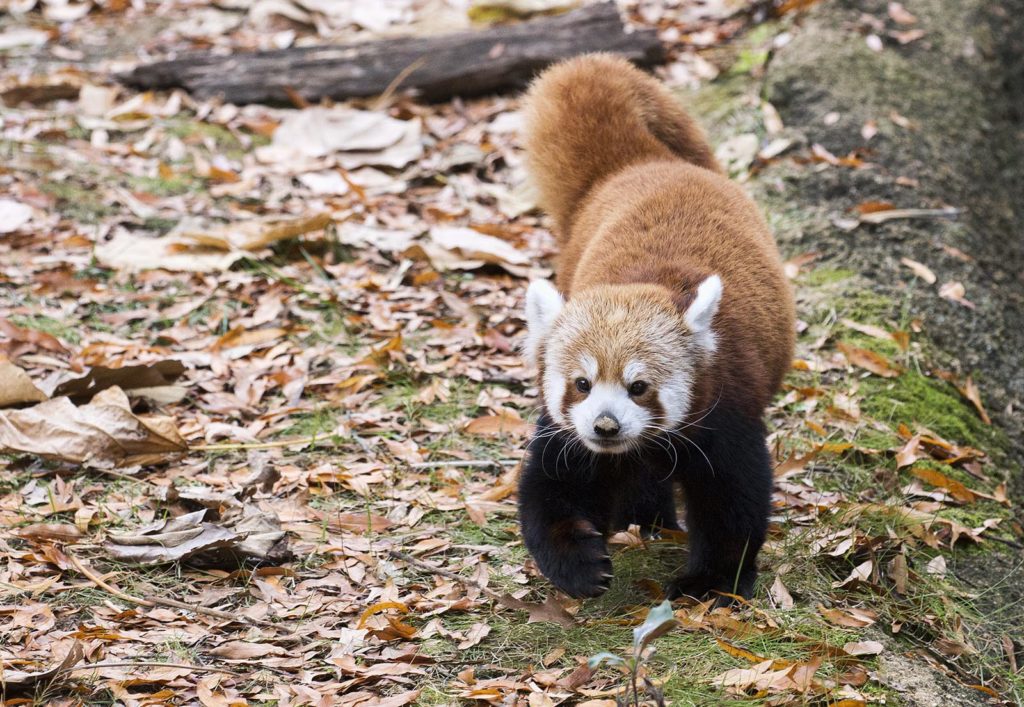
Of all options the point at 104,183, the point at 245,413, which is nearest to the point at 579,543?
the point at 245,413

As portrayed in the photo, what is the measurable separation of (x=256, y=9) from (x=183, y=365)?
5.60 m

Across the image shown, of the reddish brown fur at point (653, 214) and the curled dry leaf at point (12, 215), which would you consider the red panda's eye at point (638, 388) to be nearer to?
the reddish brown fur at point (653, 214)

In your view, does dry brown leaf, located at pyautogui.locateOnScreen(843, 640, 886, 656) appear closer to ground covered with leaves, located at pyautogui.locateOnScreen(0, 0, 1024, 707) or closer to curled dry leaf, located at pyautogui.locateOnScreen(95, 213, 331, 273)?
ground covered with leaves, located at pyautogui.locateOnScreen(0, 0, 1024, 707)

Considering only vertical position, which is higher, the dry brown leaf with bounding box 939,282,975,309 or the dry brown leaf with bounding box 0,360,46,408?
the dry brown leaf with bounding box 0,360,46,408

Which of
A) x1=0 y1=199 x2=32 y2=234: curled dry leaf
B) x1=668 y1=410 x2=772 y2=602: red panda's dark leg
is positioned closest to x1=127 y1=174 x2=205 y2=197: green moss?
x1=0 y1=199 x2=32 y2=234: curled dry leaf

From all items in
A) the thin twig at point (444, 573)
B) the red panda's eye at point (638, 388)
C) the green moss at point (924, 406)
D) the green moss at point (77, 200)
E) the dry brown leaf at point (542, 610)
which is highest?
the red panda's eye at point (638, 388)

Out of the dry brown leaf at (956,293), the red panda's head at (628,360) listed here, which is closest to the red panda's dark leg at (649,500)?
the red panda's head at (628,360)

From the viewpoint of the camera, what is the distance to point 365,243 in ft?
21.1

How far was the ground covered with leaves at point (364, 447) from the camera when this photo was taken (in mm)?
3371

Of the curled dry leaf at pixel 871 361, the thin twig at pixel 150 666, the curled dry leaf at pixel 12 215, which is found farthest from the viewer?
the curled dry leaf at pixel 12 215

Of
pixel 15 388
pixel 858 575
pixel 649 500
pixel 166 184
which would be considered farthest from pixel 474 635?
pixel 166 184

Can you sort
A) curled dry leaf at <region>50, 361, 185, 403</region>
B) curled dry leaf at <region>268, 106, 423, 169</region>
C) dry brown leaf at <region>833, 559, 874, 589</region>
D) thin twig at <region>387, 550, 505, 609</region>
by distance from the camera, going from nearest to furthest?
thin twig at <region>387, 550, 505, 609</region>
dry brown leaf at <region>833, 559, 874, 589</region>
curled dry leaf at <region>50, 361, 185, 403</region>
curled dry leaf at <region>268, 106, 423, 169</region>

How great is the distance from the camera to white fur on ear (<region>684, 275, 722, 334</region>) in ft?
11.8

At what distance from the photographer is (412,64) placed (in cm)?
823
